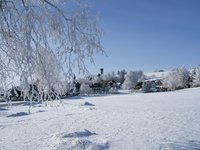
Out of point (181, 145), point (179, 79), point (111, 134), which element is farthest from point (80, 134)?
point (179, 79)

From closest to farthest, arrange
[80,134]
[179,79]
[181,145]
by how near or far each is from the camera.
A: [181,145], [80,134], [179,79]

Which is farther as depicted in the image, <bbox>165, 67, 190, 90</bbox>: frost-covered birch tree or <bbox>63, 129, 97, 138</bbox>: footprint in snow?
<bbox>165, 67, 190, 90</bbox>: frost-covered birch tree

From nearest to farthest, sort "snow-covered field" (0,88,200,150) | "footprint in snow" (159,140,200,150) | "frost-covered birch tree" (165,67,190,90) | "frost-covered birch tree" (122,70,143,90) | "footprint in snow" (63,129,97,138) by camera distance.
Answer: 1. "footprint in snow" (159,140,200,150)
2. "snow-covered field" (0,88,200,150)
3. "footprint in snow" (63,129,97,138)
4. "frost-covered birch tree" (165,67,190,90)
5. "frost-covered birch tree" (122,70,143,90)

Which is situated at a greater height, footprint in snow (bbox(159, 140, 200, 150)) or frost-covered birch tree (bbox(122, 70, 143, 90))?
frost-covered birch tree (bbox(122, 70, 143, 90))

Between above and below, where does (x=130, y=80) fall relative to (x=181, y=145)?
above

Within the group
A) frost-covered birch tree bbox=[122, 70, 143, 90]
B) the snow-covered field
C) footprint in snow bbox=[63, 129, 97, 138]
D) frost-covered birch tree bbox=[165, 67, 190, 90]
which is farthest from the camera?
frost-covered birch tree bbox=[122, 70, 143, 90]

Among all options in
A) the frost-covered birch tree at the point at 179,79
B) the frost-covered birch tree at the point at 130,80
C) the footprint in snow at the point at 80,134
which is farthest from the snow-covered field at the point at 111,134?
the frost-covered birch tree at the point at 130,80

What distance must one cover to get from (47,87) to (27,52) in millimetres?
1772

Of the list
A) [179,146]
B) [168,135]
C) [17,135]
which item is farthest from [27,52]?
[17,135]

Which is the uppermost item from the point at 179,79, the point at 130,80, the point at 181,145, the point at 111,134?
the point at 130,80

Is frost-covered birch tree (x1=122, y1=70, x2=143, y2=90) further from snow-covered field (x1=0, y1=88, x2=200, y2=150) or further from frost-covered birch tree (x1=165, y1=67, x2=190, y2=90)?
snow-covered field (x1=0, y1=88, x2=200, y2=150)

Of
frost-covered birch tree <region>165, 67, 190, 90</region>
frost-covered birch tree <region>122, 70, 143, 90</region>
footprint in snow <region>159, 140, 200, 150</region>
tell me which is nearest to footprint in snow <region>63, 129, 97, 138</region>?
footprint in snow <region>159, 140, 200, 150</region>

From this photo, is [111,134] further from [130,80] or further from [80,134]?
[130,80]

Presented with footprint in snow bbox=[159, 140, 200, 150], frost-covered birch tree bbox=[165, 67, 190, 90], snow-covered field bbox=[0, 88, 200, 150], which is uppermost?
frost-covered birch tree bbox=[165, 67, 190, 90]
